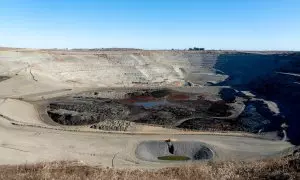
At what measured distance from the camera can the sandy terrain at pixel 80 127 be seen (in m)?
28.8

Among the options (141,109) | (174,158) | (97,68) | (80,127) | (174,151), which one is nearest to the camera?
(174,158)

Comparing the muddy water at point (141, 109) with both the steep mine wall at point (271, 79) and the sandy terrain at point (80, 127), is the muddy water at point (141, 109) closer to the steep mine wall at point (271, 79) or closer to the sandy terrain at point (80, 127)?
the sandy terrain at point (80, 127)

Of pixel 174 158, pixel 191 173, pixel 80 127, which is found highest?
pixel 191 173

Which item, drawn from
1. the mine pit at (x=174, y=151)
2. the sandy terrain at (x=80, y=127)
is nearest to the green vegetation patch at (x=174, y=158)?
the mine pit at (x=174, y=151)

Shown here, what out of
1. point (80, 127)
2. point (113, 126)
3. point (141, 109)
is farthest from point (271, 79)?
point (80, 127)

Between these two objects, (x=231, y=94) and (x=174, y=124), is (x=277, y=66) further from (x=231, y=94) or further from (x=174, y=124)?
(x=174, y=124)

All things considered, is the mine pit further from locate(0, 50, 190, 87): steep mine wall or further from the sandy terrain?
locate(0, 50, 190, 87): steep mine wall

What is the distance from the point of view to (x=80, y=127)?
38219mm

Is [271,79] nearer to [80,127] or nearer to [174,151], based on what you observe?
[174,151]

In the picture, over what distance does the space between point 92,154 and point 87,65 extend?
58658 mm

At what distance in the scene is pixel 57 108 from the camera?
1943 inches

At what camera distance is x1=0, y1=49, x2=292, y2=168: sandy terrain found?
28.8 m

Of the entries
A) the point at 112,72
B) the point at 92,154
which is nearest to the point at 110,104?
the point at 92,154

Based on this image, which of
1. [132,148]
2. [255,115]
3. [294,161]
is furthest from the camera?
[255,115]
